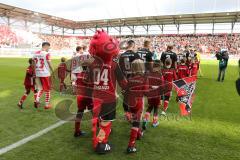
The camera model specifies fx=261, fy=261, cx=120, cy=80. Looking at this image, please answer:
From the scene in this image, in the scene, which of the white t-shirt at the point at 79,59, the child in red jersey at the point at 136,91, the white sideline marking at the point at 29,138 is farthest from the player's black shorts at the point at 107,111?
the white sideline marking at the point at 29,138

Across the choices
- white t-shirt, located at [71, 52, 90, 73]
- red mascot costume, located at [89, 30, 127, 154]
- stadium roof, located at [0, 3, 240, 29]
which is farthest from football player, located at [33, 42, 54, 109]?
stadium roof, located at [0, 3, 240, 29]

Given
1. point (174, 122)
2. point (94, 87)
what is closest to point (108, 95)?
point (94, 87)

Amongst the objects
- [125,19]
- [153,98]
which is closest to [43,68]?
[153,98]

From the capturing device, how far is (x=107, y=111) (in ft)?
15.0

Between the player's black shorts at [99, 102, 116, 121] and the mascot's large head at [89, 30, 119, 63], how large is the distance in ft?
2.52

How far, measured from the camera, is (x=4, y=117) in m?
6.69

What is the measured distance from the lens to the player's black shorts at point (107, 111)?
455 centimetres

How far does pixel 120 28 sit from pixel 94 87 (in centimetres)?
5365

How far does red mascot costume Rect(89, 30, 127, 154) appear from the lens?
4.39 metres

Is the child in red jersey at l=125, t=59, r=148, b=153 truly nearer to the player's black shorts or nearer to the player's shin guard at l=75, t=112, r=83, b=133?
the player's black shorts

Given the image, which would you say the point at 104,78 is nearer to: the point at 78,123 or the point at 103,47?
the point at 103,47

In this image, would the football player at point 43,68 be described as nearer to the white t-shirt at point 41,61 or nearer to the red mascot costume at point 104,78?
the white t-shirt at point 41,61

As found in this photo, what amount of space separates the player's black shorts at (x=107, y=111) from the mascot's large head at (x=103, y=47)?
0.77 meters

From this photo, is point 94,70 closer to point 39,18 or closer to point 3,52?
point 3,52
